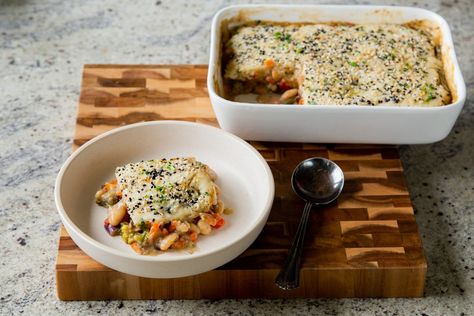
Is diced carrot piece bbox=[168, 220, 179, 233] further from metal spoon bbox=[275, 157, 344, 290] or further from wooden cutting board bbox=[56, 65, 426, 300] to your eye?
metal spoon bbox=[275, 157, 344, 290]

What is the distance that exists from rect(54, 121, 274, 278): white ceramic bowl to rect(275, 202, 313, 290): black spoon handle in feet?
0.37

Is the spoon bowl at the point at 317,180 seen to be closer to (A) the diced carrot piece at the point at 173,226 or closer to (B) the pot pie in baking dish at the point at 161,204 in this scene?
(B) the pot pie in baking dish at the point at 161,204

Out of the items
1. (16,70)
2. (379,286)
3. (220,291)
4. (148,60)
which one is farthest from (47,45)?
(379,286)

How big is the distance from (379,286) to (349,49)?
86 cm

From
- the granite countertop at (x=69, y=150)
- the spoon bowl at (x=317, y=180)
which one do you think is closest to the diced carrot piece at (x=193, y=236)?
the granite countertop at (x=69, y=150)

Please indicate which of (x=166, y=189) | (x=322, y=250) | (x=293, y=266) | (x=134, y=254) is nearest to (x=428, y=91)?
(x=322, y=250)

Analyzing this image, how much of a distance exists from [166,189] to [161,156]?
0.91 feet

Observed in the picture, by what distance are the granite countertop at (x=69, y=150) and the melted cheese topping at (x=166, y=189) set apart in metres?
0.25

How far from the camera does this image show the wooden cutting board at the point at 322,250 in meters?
2.12

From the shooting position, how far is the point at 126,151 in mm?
2410

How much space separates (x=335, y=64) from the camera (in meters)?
2.59

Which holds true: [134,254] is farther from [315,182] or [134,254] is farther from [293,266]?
[315,182]

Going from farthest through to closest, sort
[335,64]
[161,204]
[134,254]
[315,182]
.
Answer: [335,64], [315,182], [161,204], [134,254]

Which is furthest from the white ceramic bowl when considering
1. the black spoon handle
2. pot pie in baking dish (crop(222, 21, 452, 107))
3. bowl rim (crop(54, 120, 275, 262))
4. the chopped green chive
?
the chopped green chive
